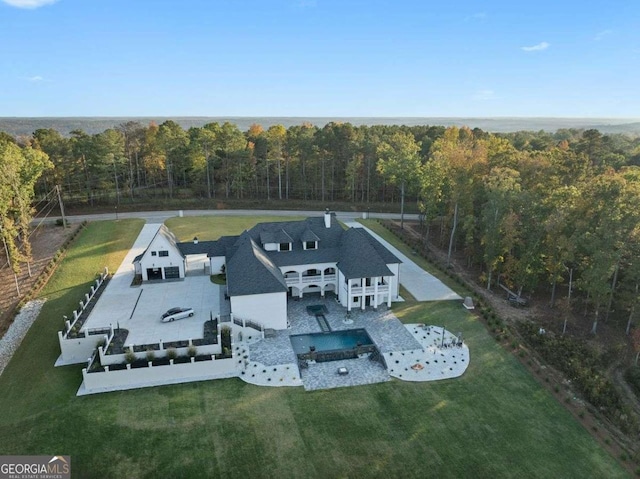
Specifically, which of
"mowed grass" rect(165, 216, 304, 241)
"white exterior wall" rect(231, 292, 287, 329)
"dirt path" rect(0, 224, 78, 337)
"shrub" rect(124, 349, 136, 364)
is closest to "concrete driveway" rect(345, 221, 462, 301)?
"white exterior wall" rect(231, 292, 287, 329)

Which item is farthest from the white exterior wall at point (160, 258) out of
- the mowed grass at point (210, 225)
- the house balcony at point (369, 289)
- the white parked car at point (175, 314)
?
the house balcony at point (369, 289)

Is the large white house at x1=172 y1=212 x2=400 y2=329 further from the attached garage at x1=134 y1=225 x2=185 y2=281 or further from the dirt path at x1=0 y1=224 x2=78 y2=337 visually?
the dirt path at x1=0 y1=224 x2=78 y2=337

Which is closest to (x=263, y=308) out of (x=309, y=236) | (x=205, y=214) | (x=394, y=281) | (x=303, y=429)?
(x=309, y=236)

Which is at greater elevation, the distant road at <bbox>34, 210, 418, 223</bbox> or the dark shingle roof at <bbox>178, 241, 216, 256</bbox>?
the dark shingle roof at <bbox>178, 241, 216, 256</bbox>

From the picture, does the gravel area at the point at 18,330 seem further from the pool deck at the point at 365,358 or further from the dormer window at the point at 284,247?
the dormer window at the point at 284,247

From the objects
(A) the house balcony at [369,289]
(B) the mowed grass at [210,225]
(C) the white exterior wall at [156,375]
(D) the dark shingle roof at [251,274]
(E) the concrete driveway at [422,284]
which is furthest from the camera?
(B) the mowed grass at [210,225]
